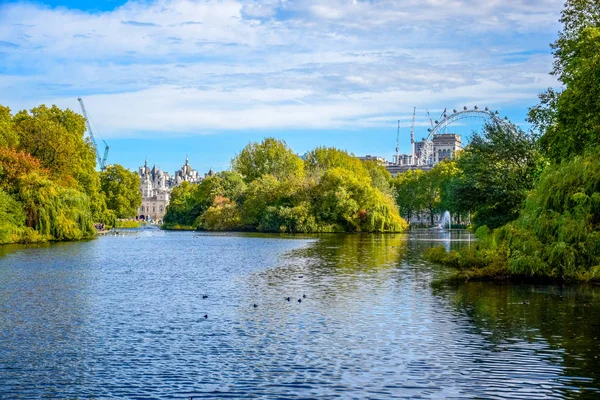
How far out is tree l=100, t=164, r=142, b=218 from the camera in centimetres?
12600

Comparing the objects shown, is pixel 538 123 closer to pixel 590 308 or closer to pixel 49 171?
pixel 590 308

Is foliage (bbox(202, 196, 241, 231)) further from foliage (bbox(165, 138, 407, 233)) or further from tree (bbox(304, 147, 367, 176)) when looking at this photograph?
tree (bbox(304, 147, 367, 176))

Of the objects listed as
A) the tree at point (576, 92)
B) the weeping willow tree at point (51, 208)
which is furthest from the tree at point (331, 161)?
the tree at point (576, 92)

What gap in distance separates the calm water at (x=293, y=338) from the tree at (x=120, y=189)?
9502 centimetres

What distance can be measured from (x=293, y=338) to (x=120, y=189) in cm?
11307

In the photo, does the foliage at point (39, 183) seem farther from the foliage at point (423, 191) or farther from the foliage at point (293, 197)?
the foliage at point (423, 191)

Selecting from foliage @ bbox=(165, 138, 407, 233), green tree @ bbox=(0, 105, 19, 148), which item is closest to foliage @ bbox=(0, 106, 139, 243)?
green tree @ bbox=(0, 105, 19, 148)

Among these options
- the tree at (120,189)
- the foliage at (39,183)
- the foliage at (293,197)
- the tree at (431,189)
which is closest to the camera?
the foliage at (39,183)

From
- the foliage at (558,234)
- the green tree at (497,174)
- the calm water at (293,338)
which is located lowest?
the calm water at (293,338)

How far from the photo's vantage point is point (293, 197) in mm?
96625

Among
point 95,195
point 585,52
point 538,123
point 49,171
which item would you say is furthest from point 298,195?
point 585,52

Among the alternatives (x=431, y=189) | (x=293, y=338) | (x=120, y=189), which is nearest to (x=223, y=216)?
(x=120, y=189)

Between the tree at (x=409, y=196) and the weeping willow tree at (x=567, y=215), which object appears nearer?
the weeping willow tree at (x=567, y=215)

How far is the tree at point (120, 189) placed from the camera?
12600 centimetres
